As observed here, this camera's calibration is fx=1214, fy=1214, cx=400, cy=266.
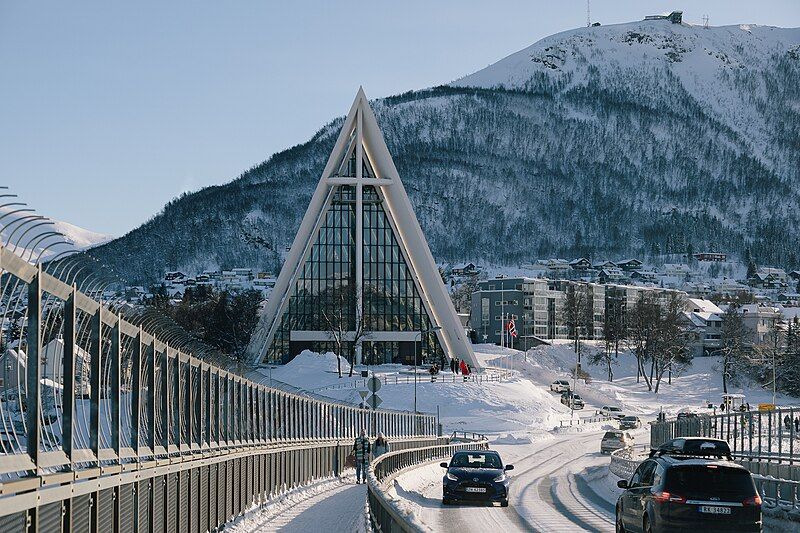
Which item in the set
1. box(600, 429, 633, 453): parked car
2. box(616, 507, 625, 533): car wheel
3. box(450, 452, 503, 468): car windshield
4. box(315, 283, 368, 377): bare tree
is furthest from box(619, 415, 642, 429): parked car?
box(616, 507, 625, 533): car wheel

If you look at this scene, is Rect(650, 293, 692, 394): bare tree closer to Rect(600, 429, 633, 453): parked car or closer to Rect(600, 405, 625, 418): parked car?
Rect(600, 405, 625, 418): parked car

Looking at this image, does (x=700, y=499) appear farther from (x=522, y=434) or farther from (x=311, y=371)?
(x=311, y=371)

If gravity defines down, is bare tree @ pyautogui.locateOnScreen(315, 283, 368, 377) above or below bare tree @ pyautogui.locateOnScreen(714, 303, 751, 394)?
above

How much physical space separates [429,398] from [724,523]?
2911 inches

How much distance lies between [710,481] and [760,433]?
12.7 m

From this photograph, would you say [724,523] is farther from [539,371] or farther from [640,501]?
[539,371]

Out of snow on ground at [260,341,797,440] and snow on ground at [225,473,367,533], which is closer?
snow on ground at [225,473,367,533]

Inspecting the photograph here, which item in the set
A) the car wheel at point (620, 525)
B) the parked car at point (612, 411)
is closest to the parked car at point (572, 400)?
the parked car at point (612, 411)

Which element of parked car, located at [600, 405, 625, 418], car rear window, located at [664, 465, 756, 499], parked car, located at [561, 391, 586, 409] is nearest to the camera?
car rear window, located at [664, 465, 756, 499]

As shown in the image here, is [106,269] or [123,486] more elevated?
[106,269]

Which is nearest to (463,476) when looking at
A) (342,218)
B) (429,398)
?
(429,398)

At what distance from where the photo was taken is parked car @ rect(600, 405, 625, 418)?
10404 cm

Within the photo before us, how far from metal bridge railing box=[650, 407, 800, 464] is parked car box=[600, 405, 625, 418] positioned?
2545 inches

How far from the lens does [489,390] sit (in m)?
94.0
